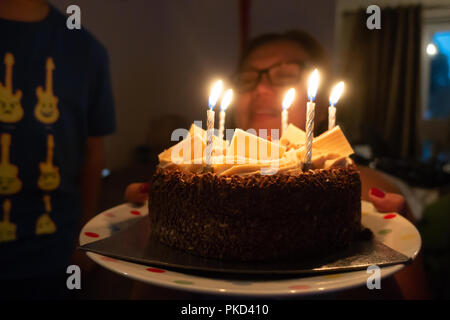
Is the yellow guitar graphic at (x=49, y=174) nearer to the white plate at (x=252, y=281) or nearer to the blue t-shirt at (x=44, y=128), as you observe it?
the blue t-shirt at (x=44, y=128)

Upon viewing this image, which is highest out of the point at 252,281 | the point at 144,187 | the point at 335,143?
the point at 335,143

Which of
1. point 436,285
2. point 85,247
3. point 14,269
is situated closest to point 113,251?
point 85,247

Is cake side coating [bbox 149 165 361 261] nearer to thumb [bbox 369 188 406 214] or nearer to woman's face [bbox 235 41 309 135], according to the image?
thumb [bbox 369 188 406 214]

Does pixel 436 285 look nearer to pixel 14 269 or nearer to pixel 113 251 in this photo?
pixel 113 251

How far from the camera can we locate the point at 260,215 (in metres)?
0.59

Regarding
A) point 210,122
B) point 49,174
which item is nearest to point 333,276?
point 210,122

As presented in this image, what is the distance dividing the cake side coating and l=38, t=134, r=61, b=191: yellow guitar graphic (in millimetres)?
263

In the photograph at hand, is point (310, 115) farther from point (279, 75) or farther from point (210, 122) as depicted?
point (279, 75)

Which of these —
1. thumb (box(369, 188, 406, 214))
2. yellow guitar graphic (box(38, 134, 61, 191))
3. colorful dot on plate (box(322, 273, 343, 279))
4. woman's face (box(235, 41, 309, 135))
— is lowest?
colorful dot on plate (box(322, 273, 343, 279))

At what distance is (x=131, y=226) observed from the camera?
0.71m

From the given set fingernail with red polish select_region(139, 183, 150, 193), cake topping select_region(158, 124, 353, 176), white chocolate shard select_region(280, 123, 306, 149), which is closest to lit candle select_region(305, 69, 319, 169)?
cake topping select_region(158, 124, 353, 176)

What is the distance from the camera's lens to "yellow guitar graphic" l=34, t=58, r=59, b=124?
2.14ft

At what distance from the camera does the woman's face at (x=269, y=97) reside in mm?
1028

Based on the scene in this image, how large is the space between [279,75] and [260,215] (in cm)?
61
